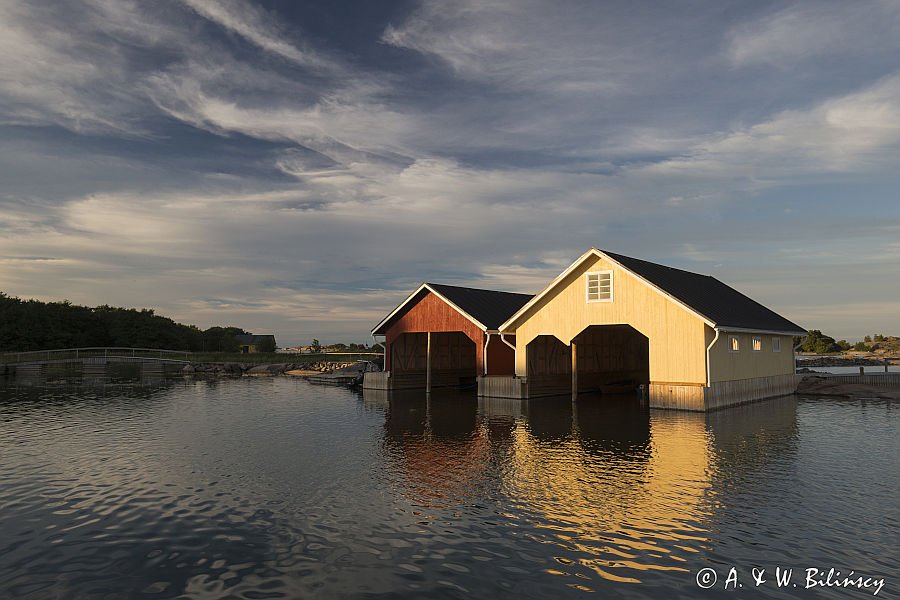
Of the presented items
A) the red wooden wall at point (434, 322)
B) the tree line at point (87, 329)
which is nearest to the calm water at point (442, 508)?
the red wooden wall at point (434, 322)

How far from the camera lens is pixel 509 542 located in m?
11.2

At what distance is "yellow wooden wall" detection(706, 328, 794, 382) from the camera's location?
31.1 meters

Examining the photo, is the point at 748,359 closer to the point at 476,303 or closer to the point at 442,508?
the point at 476,303

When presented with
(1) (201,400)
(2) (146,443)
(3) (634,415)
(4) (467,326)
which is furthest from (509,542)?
(1) (201,400)

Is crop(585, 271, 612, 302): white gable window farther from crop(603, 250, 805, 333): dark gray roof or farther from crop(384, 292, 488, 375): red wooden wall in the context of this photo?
crop(384, 292, 488, 375): red wooden wall

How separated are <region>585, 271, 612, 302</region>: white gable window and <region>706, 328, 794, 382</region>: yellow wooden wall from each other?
5736mm

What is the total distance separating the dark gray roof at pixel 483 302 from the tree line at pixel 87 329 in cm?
8442

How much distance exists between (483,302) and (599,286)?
12.6 m

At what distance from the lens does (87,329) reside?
106 metres

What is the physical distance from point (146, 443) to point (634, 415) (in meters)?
22.2

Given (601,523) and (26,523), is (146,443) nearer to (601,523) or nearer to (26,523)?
(26,523)

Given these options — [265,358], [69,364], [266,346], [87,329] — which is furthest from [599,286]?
[266,346]

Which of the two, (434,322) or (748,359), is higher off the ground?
(434,322)

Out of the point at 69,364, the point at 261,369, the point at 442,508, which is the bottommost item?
→ the point at 442,508
